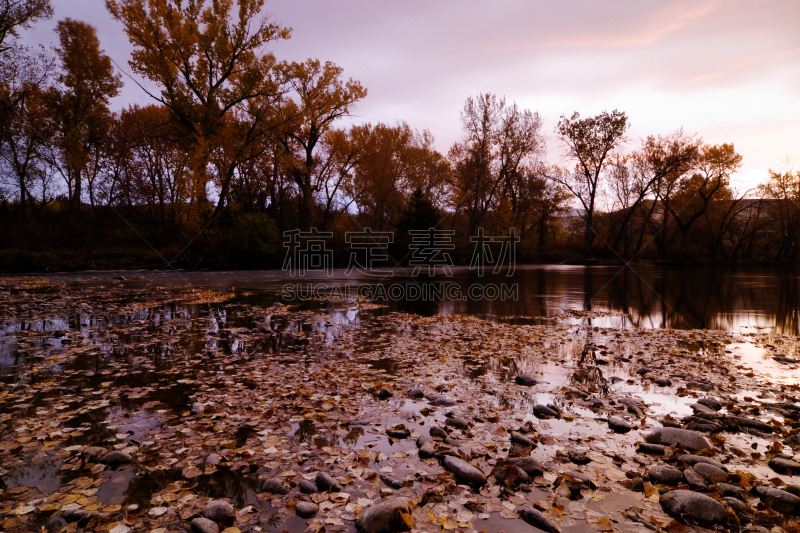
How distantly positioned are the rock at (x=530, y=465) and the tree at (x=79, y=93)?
38254 millimetres

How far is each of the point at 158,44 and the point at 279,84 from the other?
293 inches

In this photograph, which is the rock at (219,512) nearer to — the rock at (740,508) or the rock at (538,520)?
the rock at (538,520)

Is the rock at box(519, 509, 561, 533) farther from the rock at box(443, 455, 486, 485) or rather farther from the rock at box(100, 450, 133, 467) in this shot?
the rock at box(100, 450, 133, 467)

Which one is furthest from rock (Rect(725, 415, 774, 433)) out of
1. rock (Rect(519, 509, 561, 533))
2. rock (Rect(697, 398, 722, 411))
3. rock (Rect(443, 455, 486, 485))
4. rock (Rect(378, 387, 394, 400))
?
rock (Rect(378, 387, 394, 400))

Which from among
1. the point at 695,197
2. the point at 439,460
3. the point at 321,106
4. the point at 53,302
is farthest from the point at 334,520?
the point at 695,197

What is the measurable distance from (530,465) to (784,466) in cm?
195

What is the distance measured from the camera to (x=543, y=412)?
4.22 m

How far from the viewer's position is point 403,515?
96.6 inches


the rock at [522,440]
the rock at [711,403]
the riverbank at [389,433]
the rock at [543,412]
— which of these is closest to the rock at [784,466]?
the riverbank at [389,433]

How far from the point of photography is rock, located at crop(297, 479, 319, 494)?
2.81m

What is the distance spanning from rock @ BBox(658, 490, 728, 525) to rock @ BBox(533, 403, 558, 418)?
152cm

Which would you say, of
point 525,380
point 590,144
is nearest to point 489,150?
point 590,144

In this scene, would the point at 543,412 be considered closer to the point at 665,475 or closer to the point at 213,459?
the point at 665,475

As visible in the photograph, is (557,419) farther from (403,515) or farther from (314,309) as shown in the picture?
(314,309)
